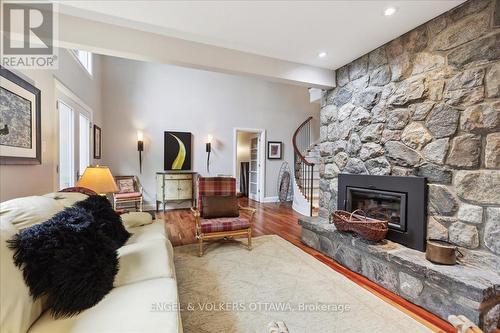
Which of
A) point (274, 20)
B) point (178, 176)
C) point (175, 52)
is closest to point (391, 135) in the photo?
point (274, 20)

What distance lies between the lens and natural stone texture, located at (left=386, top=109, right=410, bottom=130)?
2526 millimetres

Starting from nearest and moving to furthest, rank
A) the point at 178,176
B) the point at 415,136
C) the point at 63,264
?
the point at 63,264, the point at 415,136, the point at 178,176

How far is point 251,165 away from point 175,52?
4.77 meters

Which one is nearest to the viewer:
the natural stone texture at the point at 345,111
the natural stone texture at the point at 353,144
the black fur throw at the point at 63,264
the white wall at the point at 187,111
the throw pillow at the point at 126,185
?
the black fur throw at the point at 63,264

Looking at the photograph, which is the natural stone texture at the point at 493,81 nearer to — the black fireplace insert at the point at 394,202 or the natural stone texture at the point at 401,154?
the natural stone texture at the point at 401,154

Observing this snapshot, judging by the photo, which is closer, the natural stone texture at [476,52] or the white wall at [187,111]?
the natural stone texture at [476,52]

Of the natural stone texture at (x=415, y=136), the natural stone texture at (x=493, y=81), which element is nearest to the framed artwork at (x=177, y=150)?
the natural stone texture at (x=415, y=136)

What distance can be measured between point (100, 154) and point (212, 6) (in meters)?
3.96

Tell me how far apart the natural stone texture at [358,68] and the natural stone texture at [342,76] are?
74 millimetres

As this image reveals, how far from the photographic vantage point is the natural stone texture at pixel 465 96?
1979 millimetres

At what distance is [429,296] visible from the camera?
6.11ft

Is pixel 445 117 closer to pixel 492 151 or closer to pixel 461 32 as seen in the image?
pixel 492 151

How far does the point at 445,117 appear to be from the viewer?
7.18 ft

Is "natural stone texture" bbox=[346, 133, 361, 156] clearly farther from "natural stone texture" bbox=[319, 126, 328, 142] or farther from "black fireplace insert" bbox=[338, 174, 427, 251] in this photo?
"natural stone texture" bbox=[319, 126, 328, 142]
